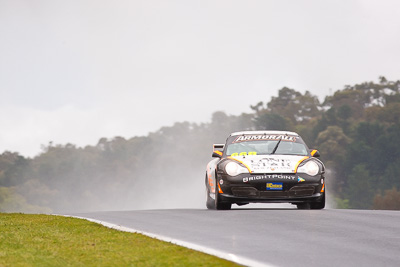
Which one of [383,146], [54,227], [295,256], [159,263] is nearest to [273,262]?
[295,256]

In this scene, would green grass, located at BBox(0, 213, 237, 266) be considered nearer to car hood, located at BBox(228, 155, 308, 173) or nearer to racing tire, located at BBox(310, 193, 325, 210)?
car hood, located at BBox(228, 155, 308, 173)

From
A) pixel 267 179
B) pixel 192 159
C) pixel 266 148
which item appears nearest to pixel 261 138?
pixel 266 148

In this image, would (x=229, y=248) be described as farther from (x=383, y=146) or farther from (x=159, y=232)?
(x=383, y=146)

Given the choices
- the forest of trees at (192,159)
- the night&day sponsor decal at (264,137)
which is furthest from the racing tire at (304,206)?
the forest of trees at (192,159)

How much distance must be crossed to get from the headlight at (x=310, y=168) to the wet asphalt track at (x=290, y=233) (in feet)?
2.91

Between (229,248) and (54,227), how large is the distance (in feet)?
15.1

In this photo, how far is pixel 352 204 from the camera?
126 metres

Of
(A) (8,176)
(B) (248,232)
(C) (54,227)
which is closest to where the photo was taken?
(B) (248,232)

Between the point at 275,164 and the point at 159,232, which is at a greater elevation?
the point at 275,164

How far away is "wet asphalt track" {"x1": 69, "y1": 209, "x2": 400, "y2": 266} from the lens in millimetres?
9914

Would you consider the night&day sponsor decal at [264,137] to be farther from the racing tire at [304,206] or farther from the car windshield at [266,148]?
the racing tire at [304,206]

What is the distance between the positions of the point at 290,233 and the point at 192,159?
160 meters

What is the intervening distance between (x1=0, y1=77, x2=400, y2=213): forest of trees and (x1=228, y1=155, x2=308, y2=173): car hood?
106375mm

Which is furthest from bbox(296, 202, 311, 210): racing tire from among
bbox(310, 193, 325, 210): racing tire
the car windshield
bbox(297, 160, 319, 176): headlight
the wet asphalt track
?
the wet asphalt track
